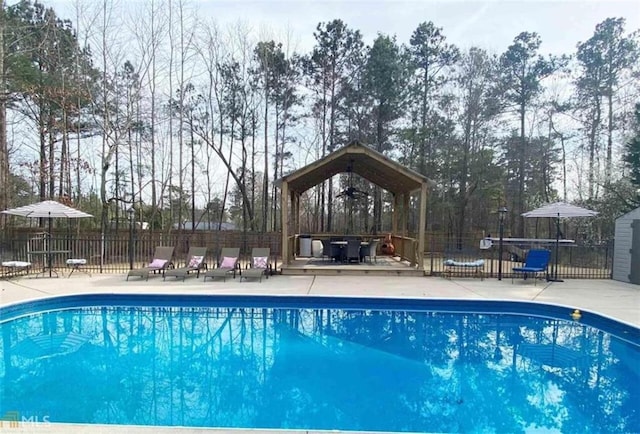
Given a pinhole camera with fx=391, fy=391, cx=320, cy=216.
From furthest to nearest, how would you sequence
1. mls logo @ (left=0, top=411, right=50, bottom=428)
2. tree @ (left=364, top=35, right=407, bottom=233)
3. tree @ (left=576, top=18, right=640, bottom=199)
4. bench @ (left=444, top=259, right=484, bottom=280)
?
1. tree @ (left=364, top=35, right=407, bottom=233)
2. tree @ (left=576, top=18, right=640, bottom=199)
3. bench @ (left=444, top=259, right=484, bottom=280)
4. mls logo @ (left=0, top=411, right=50, bottom=428)

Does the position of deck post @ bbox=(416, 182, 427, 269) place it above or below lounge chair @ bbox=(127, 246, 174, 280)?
above

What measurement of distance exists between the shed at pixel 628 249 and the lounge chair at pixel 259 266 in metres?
10.1

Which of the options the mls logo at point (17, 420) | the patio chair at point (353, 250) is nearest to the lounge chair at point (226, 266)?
the patio chair at point (353, 250)

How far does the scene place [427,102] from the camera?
21.6 meters

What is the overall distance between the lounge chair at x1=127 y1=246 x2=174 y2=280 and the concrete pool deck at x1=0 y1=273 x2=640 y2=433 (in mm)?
221

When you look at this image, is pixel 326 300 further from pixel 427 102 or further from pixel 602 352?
pixel 427 102

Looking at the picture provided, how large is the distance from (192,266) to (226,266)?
1.02 metres

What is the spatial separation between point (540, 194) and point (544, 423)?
21017 mm

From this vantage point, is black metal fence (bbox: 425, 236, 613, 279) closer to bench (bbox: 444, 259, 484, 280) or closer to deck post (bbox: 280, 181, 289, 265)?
bench (bbox: 444, 259, 484, 280)

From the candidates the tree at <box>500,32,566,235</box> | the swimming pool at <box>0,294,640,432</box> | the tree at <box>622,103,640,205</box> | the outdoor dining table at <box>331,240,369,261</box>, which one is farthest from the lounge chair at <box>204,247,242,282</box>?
the tree at <box>500,32,566,235</box>

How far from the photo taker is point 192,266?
11258 millimetres

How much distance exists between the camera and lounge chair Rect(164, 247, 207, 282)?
10672 mm

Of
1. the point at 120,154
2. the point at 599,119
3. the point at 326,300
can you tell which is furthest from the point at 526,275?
the point at 120,154

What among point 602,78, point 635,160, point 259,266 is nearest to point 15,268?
point 259,266
